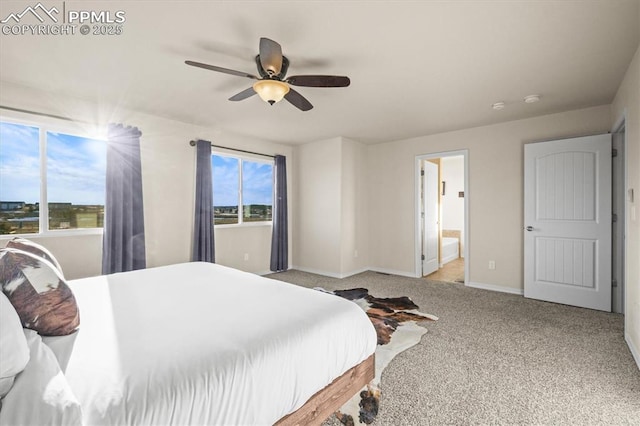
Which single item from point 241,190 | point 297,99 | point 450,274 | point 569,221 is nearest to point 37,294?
point 297,99

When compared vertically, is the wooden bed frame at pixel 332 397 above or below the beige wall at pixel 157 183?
below

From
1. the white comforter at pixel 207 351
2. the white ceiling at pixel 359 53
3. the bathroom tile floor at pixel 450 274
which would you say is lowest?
the bathroom tile floor at pixel 450 274

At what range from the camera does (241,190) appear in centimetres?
520

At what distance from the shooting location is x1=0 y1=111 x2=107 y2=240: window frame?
307 cm

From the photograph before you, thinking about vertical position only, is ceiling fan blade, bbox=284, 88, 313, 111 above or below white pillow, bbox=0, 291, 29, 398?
above

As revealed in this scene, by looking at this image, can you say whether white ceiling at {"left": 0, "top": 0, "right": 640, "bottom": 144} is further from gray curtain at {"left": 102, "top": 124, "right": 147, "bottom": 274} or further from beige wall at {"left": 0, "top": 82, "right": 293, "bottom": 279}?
gray curtain at {"left": 102, "top": 124, "right": 147, "bottom": 274}

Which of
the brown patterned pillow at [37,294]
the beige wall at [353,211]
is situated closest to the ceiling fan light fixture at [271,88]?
the brown patterned pillow at [37,294]

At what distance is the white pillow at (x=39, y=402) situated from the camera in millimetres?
818

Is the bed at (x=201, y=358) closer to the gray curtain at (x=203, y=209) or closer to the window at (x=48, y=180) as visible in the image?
the window at (x=48, y=180)

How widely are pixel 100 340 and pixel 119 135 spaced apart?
3.11m

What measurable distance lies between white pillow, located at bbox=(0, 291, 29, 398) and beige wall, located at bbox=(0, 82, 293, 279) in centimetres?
293

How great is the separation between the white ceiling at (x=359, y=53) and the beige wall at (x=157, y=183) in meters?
0.19

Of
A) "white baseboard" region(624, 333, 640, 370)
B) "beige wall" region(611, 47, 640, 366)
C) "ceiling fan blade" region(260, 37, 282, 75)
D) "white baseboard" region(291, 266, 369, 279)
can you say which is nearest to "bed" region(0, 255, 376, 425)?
"ceiling fan blade" region(260, 37, 282, 75)

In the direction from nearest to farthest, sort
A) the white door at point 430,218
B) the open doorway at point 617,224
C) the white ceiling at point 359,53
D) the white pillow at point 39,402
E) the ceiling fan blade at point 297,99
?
the white pillow at point 39,402, the white ceiling at point 359,53, the ceiling fan blade at point 297,99, the open doorway at point 617,224, the white door at point 430,218
